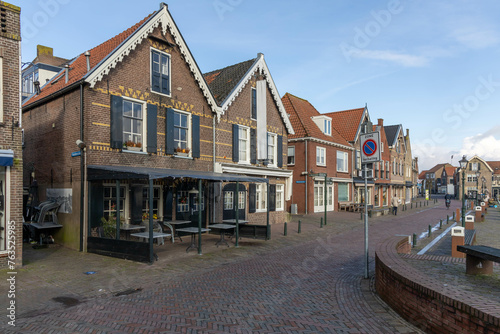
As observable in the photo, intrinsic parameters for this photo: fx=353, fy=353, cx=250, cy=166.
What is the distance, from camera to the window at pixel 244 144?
63.9 feet

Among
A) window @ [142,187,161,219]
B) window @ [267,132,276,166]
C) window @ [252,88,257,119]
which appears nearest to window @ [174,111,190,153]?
window @ [142,187,161,219]

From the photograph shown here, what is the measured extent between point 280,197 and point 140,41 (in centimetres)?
1268

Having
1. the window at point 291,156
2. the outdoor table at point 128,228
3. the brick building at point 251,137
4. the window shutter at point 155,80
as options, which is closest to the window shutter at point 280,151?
the brick building at point 251,137

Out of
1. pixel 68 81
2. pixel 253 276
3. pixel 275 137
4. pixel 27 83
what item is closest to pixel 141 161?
pixel 68 81

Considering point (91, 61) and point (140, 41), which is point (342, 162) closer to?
point (140, 41)

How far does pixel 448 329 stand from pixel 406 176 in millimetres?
50741

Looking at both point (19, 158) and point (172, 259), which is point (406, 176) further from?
point (19, 158)

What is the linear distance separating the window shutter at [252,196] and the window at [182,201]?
14.5 ft

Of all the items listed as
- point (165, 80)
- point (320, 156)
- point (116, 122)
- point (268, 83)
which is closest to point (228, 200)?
point (165, 80)

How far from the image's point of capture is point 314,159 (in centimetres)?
2831

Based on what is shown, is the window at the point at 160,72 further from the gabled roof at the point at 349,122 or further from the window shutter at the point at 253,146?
the gabled roof at the point at 349,122

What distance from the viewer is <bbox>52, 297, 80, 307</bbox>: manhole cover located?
276 inches

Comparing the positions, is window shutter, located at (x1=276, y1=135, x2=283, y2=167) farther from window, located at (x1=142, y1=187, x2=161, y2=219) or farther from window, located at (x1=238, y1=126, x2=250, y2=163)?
window, located at (x1=142, y1=187, x2=161, y2=219)

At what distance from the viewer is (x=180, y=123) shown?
15820mm
